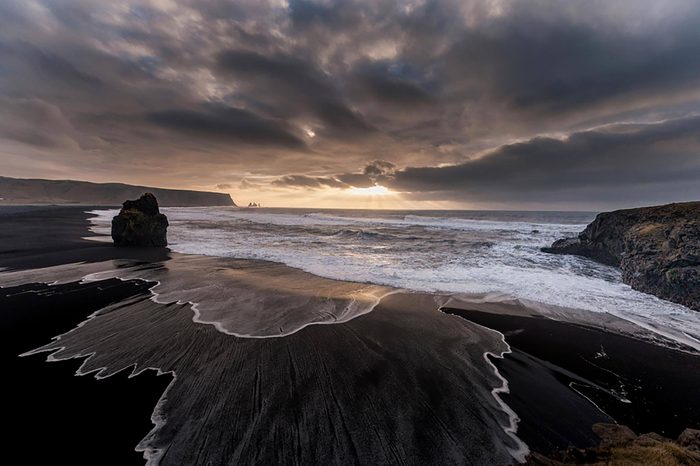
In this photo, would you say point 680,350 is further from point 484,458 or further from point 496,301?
point 484,458

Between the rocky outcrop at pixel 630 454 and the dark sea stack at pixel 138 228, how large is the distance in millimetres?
22345

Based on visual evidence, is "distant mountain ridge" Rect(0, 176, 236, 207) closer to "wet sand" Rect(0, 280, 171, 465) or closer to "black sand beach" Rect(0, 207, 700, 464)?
"wet sand" Rect(0, 280, 171, 465)

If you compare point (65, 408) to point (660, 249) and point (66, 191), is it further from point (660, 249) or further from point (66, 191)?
point (66, 191)

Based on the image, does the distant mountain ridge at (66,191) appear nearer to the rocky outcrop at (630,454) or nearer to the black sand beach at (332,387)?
the black sand beach at (332,387)

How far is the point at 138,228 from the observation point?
1794cm

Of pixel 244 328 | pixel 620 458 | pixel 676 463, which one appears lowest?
pixel 244 328

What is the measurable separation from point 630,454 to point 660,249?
14.2 meters

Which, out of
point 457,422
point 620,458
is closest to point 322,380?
point 457,422

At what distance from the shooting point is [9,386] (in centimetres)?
414

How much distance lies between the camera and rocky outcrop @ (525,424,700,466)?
264 centimetres

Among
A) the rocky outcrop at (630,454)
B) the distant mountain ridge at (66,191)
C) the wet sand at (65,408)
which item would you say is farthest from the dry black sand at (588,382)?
the distant mountain ridge at (66,191)

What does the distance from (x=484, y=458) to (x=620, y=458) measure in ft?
4.50

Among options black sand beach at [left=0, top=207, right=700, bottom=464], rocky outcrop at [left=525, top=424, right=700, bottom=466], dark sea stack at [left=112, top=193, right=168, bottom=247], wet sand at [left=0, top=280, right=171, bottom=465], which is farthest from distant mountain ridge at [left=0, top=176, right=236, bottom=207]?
rocky outcrop at [left=525, top=424, right=700, bottom=466]

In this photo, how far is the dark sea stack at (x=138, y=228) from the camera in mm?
17828
